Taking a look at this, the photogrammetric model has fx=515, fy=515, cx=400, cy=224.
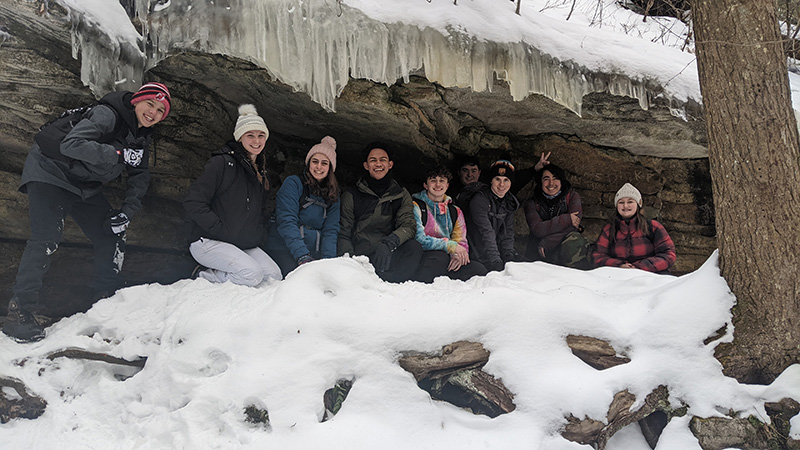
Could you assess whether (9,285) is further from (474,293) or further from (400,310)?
(474,293)

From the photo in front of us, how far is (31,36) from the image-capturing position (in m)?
4.38

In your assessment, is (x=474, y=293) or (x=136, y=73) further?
(x=136, y=73)

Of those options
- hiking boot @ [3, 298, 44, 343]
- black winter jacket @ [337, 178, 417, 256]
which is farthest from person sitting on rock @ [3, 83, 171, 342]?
black winter jacket @ [337, 178, 417, 256]

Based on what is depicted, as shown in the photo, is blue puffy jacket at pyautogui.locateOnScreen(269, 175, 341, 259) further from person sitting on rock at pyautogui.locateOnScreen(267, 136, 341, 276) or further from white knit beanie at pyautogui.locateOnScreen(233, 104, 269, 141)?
white knit beanie at pyautogui.locateOnScreen(233, 104, 269, 141)

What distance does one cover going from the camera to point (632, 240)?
5.68m

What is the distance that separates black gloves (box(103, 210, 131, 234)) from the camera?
4430 mm

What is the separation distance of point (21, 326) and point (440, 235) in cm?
366

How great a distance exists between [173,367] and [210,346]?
0.83 feet

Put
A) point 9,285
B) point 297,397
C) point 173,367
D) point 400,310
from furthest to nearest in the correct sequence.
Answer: point 9,285 < point 400,310 < point 173,367 < point 297,397

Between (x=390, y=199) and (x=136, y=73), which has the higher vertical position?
(x=136, y=73)

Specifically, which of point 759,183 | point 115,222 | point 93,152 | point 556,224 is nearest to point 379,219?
point 556,224

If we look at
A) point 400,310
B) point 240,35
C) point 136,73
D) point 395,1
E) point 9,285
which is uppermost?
point 395,1

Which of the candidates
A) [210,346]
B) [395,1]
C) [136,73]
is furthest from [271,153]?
[210,346]

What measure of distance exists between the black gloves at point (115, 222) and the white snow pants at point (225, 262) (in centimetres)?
60
